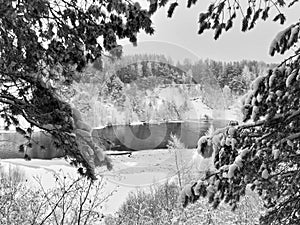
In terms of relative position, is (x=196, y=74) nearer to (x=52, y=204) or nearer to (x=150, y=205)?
(x=150, y=205)

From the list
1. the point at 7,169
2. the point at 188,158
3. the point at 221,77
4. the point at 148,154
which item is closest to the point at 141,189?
the point at 188,158

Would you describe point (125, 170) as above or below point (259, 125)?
below

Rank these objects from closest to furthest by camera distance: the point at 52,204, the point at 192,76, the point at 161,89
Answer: the point at 52,204 → the point at 161,89 → the point at 192,76

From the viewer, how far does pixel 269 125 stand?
2.80 meters

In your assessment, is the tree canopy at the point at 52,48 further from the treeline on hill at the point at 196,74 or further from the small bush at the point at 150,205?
the treeline on hill at the point at 196,74

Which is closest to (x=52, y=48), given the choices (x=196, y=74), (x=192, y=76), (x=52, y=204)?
(x=52, y=204)

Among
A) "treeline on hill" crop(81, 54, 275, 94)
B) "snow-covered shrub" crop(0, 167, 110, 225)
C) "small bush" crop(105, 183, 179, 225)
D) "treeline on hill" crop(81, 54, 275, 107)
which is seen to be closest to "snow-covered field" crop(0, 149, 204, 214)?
"small bush" crop(105, 183, 179, 225)

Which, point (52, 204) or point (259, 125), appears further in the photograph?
point (52, 204)

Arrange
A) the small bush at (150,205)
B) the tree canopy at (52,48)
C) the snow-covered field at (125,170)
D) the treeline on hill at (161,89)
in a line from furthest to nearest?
the treeline on hill at (161,89), the snow-covered field at (125,170), the small bush at (150,205), the tree canopy at (52,48)

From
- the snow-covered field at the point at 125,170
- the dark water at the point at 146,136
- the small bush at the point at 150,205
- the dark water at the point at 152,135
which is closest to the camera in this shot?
the small bush at the point at 150,205

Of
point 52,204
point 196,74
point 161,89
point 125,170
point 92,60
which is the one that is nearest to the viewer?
point 92,60

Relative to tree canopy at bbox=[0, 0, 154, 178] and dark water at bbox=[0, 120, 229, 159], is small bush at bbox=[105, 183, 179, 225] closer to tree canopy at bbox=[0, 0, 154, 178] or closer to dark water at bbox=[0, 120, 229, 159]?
dark water at bbox=[0, 120, 229, 159]

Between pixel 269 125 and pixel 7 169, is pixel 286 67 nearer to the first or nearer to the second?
pixel 269 125

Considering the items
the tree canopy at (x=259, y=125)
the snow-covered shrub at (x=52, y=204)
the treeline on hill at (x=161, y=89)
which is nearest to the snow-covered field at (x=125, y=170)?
the snow-covered shrub at (x=52, y=204)
